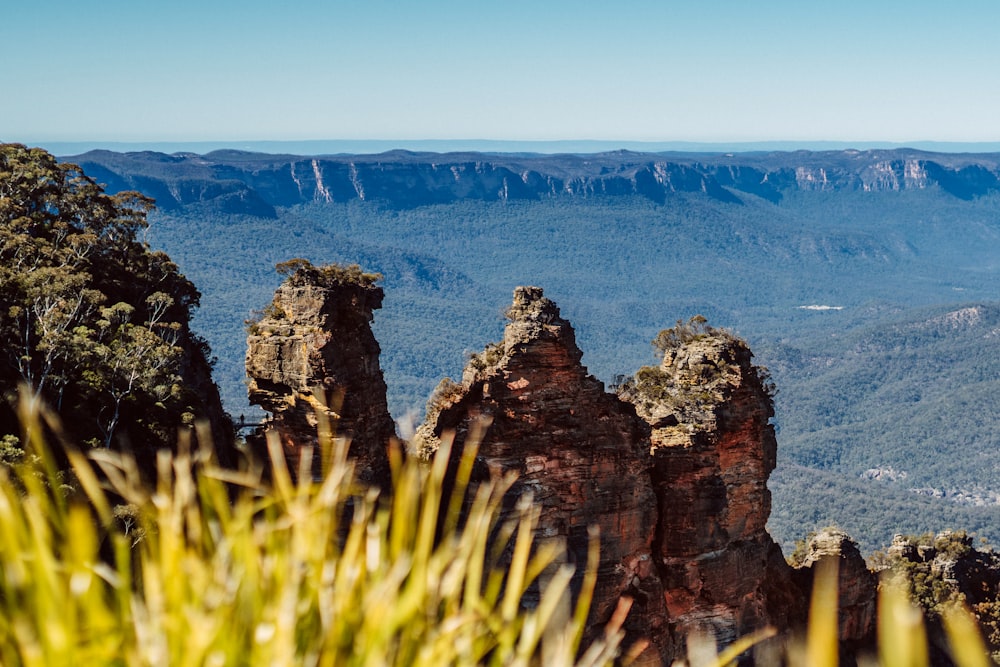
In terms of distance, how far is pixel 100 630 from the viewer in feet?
14.5

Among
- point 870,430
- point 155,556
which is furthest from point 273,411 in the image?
point 870,430

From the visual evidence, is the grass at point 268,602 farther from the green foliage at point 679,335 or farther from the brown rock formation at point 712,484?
the green foliage at point 679,335

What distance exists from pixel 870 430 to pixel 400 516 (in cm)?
16679

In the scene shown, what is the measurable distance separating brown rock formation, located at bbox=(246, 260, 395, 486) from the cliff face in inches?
67.8

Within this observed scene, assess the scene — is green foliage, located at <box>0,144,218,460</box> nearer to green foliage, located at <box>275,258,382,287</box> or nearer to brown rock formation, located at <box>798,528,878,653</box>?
green foliage, located at <box>275,258,382,287</box>

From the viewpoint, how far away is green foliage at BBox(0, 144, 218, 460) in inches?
792

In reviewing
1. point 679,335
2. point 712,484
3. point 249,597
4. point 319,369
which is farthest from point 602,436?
point 249,597

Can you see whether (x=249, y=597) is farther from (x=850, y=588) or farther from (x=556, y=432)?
(x=850, y=588)

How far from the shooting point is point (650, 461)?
25906 millimetres

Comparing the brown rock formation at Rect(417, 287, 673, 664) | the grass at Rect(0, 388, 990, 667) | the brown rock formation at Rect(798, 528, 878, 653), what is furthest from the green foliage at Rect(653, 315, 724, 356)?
the grass at Rect(0, 388, 990, 667)

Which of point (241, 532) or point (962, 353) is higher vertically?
point (241, 532)

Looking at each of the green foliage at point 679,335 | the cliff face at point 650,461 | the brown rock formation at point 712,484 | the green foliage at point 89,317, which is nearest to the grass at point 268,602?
the green foliage at point 89,317

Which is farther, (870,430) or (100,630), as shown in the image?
(870,430)

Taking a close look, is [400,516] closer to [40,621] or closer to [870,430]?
[40,621]
